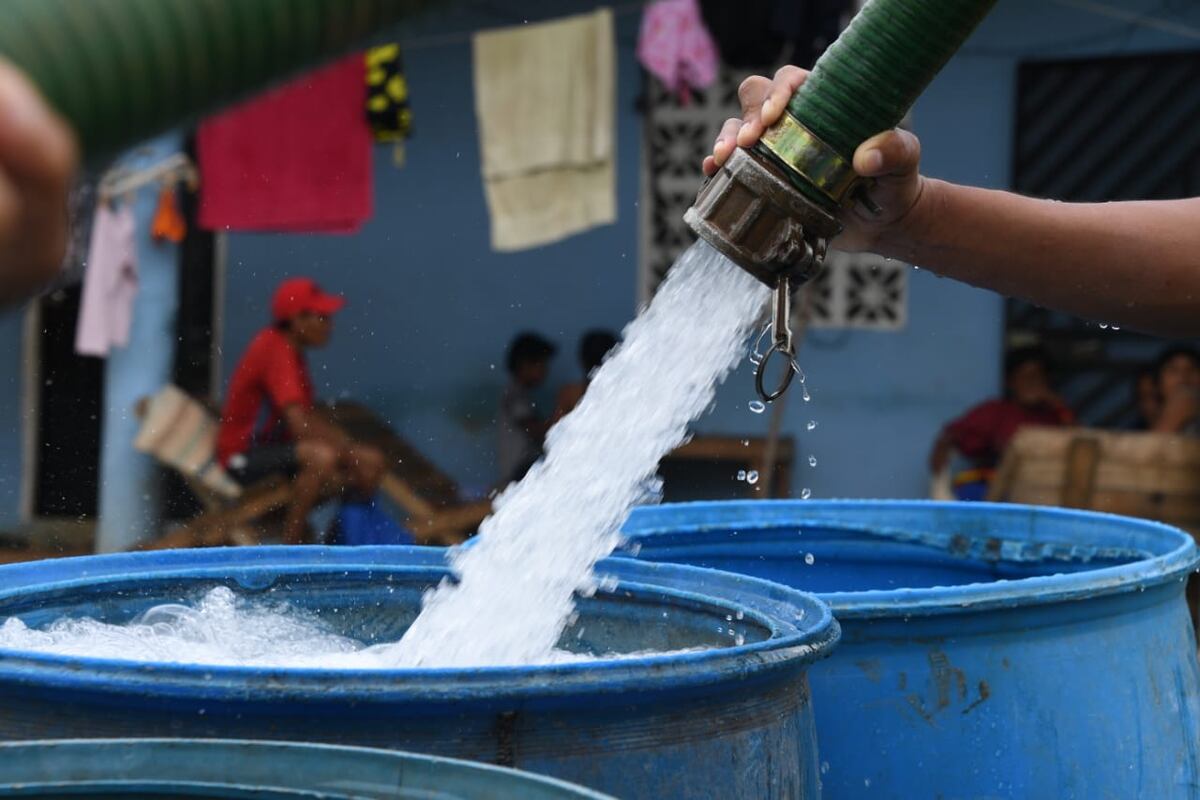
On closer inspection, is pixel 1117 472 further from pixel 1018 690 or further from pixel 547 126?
pixel 1018 690

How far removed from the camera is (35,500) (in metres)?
8.75

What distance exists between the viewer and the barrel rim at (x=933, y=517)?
2.11m

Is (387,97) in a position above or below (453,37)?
below

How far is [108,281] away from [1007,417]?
4.45 meters

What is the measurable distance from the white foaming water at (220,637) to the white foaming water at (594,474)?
8cm

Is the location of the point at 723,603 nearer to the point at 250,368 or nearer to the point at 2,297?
the point at 2,297

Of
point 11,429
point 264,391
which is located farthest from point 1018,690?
point 11,429

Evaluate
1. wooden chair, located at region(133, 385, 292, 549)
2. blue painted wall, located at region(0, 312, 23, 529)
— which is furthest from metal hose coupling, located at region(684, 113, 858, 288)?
blue painted wall, located at region(0, 312, 23, 529)

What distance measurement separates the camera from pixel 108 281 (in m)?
7.54

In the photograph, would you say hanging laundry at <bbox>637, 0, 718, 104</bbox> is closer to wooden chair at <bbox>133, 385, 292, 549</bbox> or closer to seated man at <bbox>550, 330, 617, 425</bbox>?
seated man at <bbox>550, 330, 617, 425</bbox>

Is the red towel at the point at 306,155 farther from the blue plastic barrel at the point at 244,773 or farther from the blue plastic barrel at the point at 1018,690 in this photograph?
the blue plastic barrel at the point at 244,773

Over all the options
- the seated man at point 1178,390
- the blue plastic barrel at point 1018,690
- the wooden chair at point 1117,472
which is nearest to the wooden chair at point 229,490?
the wooden chair at point 1117,472

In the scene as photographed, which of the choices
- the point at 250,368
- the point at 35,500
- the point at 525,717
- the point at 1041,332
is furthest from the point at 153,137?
the point at 35,500

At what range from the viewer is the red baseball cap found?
23.9 ft
